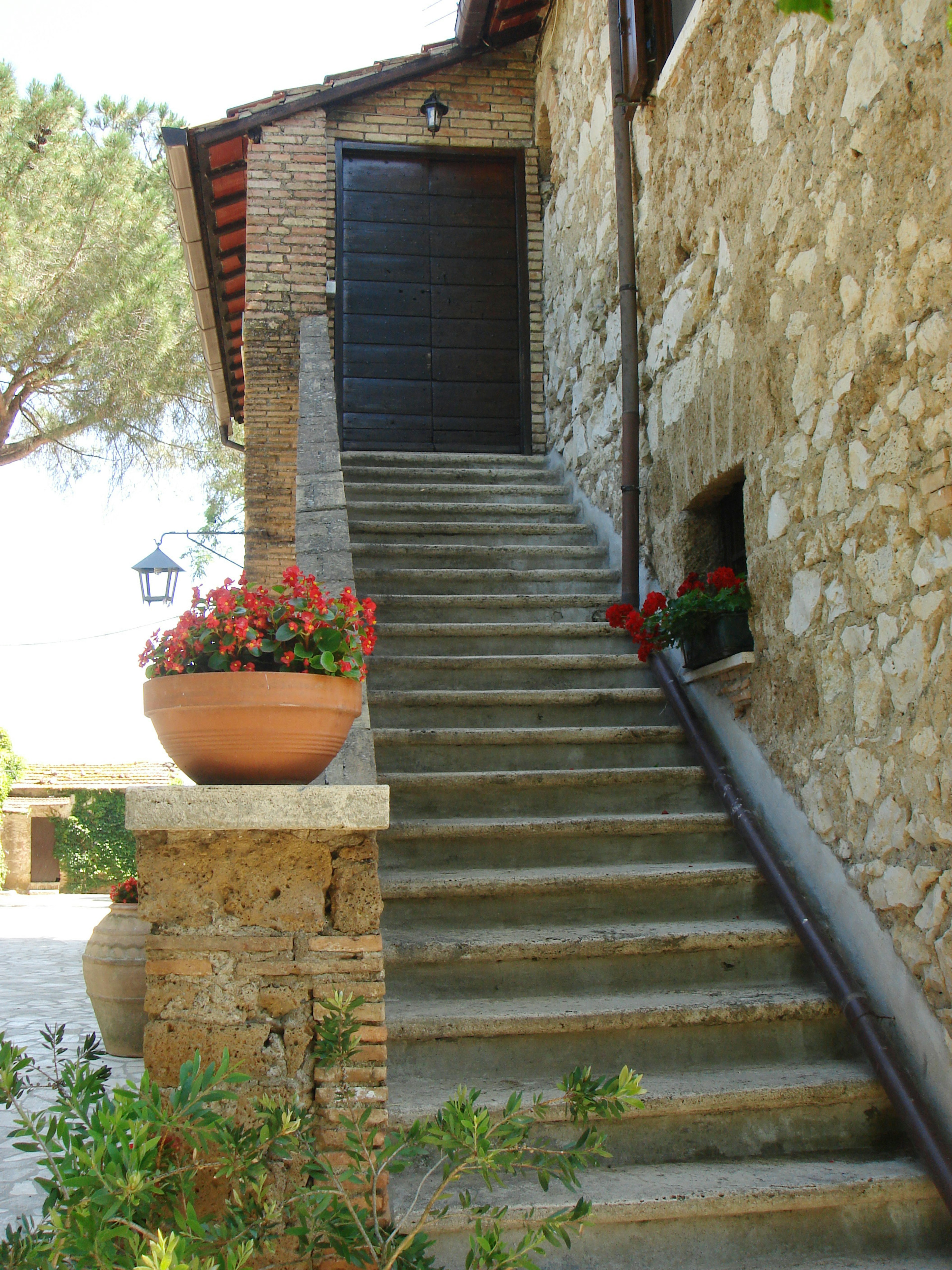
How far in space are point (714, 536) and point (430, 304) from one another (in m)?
4.07

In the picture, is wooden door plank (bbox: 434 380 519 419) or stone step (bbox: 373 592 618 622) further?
wooden door plank (bbox: 434 380 519 419)

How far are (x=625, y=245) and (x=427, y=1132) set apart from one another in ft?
14.1

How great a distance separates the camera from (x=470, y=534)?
A: 5453mm

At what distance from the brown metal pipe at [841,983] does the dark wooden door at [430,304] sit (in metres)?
4.02

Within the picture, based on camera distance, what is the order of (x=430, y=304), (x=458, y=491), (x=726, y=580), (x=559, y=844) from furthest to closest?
1. (x=430, y=304)
2. (x=458, y=491)
3. (x=726, y=580)
4. (x=559, y=844)

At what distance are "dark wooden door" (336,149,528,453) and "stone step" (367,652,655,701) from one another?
3.30 metres

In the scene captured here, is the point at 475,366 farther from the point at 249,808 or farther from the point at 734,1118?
the point at 249,808

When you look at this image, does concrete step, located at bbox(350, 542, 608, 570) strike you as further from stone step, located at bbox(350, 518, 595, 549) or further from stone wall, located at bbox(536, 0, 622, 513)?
stone wall, located at bbox(536, 0, 622, 513)

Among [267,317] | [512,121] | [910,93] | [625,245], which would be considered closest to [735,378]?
[910,93]

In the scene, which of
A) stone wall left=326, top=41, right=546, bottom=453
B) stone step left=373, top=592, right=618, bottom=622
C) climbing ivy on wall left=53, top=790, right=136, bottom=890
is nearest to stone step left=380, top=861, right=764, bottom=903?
stone step left=373, top=592, right=618, bottom=622

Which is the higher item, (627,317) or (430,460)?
(627,317)

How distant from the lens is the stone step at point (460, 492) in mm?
5812

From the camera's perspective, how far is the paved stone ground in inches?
111

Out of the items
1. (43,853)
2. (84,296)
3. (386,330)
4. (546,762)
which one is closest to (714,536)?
(546,762)
